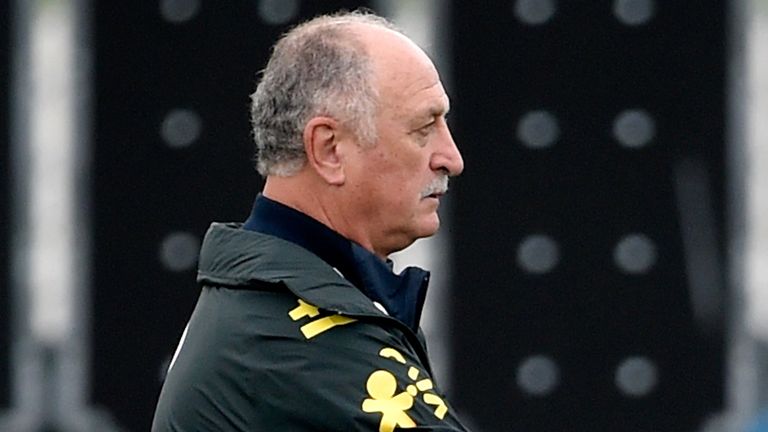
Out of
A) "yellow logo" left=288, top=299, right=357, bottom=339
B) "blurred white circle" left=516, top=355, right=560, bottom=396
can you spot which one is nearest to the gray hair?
"yellow logo" left=288, top=299, right=357, bottom=339

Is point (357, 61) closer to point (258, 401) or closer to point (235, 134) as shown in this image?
point (258, 401)

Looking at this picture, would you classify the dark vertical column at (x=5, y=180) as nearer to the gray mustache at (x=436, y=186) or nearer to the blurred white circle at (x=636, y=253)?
the blurred white circle at (x=636, y=253)

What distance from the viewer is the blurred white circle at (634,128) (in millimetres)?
5477

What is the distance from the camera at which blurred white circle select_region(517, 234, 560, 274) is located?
5504 millimetres

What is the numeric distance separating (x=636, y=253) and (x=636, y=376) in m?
→ 0.33

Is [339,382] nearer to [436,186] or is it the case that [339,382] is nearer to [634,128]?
[436,186]

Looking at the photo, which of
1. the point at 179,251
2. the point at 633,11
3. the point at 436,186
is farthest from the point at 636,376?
the point at 436,186

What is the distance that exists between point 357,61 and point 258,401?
0.44 meters

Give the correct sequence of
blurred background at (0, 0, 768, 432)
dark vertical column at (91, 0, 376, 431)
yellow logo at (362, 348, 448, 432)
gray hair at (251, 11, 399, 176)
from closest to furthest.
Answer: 1. yellow logo at (362, 348, 448, 432)
2. gray hair at (251, 11, 399, 176)
3. blurred background at (0, 0, 768, 432)
4. dark vertical column at (91, 0, 376, 431)

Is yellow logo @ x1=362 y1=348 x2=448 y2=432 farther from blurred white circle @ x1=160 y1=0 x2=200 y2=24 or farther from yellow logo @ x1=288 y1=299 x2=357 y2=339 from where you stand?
blurred white circle @ x1=160 y1=0 x2=200 y2=24

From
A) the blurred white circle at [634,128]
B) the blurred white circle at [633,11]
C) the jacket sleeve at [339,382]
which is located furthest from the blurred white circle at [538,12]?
the jacket sleeve at [339,382]

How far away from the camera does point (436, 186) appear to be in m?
2.67

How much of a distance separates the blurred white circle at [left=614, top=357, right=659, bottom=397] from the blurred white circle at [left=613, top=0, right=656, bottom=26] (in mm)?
893

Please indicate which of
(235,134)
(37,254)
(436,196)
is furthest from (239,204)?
(436,196)
